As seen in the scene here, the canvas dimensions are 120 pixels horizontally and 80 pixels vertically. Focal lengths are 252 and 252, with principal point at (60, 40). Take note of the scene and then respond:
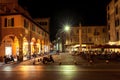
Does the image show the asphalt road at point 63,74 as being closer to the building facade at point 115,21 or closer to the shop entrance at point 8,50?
the shop entrance at point 8,50

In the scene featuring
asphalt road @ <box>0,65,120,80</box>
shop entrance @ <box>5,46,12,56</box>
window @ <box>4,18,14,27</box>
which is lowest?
asphalt road @ <box>0,65,120,80</box>

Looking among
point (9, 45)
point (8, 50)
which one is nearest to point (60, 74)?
point (8, 50)

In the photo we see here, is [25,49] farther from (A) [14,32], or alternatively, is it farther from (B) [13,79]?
(B) [13,79]

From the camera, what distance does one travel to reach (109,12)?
7525cm

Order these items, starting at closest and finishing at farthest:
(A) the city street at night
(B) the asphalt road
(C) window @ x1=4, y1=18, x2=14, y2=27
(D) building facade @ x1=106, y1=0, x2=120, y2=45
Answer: (B) the asphalt road, (A) the city street at night, (C) window @ x1=4, y1=18, x2=14, y2=27, (D) building facade @ x1=106, y1=0, x2=120, y2=45

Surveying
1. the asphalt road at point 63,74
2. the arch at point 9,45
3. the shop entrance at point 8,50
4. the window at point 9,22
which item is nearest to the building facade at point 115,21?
the arch at point 9,45

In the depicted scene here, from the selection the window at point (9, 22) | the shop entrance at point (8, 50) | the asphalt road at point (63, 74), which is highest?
the window at point (9, 22)

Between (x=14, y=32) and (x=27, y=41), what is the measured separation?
730cm

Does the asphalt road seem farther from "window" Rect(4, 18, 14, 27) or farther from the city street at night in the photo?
"window" Rect(4, 18, 14, 27)

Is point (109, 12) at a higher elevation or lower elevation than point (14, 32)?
higher

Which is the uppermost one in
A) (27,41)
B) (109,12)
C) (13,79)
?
(109,12)

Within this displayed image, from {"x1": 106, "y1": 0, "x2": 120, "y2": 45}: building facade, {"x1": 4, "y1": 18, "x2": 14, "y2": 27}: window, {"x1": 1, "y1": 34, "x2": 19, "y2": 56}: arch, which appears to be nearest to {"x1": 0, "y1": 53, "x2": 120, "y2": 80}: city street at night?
{"x1": 4, "y1": 18, "x2": 14, "y2": 27}: window

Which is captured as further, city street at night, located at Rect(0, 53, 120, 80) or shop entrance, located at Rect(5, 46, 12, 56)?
shop entrance, located at Rect(5, 46, 12, 56)

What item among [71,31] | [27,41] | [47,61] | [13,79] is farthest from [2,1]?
[71,31]
